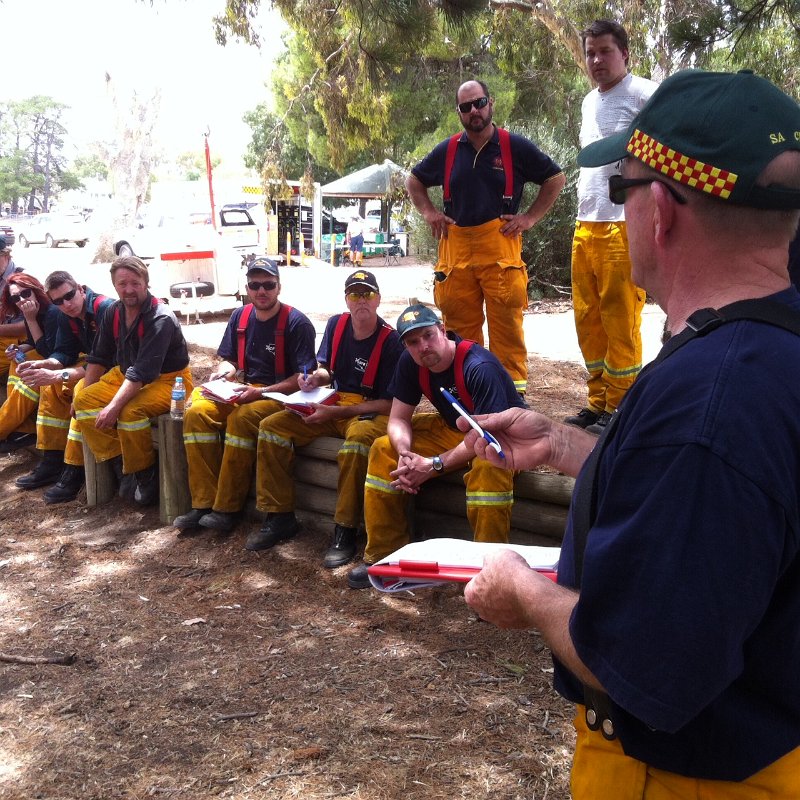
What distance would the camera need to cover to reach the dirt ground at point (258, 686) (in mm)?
3062

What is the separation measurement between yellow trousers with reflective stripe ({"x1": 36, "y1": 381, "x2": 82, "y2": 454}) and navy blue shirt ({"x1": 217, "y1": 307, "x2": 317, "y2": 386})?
174 cm

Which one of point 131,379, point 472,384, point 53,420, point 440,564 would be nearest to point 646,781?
point 440,564

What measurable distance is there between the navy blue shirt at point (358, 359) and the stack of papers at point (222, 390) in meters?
0.57

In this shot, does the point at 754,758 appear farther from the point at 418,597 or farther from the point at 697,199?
the point at 418,597

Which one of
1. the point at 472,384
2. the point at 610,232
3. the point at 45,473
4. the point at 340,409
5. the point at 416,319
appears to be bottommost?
the point at 45,473

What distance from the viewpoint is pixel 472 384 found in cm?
432

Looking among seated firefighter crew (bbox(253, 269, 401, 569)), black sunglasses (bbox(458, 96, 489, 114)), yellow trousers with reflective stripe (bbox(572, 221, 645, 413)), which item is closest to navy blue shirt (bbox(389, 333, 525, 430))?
seated firefighter crew (bbox(253, 269, 401, 569))

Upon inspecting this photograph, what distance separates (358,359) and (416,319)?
1.04m

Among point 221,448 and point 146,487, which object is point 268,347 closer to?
point 221,448

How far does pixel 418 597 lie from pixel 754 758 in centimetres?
330

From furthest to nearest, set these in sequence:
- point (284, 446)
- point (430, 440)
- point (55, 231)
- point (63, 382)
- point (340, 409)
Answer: point (55, 231) → point (63, 382) → point (284, 446) → point (340, 409) → point (430, 440)

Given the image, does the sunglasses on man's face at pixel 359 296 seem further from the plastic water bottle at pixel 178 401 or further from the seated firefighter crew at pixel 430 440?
the plastic water bottle at pixel 178 401

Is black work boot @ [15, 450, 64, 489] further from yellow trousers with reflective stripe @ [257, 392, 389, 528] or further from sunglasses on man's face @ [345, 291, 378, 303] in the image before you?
sunglasses on man's face @ [345, 291, 378, 303]

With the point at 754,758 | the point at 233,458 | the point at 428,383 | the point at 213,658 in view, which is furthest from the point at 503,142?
the point at 754,758
